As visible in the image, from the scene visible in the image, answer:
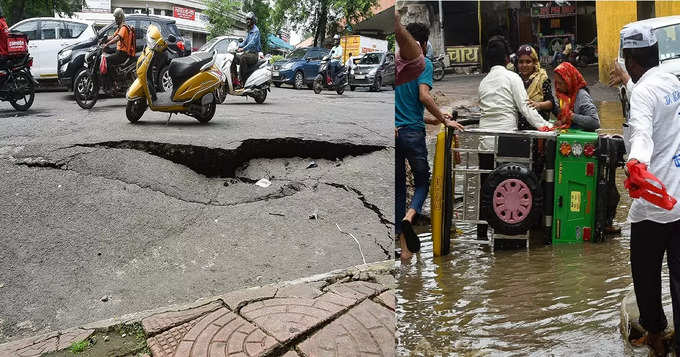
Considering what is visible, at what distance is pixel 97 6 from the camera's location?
1701 mm

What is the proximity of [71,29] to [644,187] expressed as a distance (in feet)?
5.23

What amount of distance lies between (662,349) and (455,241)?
0.92 m

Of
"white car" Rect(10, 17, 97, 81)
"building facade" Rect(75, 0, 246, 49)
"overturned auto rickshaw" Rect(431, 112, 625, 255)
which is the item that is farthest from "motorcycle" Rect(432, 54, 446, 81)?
"white car" Rect(10, 17, 97, 81)

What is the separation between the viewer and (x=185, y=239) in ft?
5.99

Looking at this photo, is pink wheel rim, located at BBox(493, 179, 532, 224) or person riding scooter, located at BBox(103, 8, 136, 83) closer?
person riding scooter, located at BBox(103, 8, 136, 83)

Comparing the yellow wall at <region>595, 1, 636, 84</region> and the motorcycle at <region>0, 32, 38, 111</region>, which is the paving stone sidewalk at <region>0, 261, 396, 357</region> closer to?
the motorcycle at <region>0, 32, 38, 111</region>

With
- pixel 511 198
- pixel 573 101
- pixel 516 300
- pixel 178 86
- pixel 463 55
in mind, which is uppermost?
pixel 463 55

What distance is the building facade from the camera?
170cm

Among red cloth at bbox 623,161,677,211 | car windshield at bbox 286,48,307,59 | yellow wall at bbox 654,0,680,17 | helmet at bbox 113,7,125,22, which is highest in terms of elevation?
yellow wall at bbox 654,0,680,17

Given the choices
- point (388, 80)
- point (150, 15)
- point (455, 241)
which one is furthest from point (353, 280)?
point (150, 15)

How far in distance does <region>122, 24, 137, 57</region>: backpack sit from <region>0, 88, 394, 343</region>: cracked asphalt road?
0.61 feet

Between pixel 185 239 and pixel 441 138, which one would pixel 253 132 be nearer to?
pixel 185 239

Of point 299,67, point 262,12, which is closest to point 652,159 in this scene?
point 299,67

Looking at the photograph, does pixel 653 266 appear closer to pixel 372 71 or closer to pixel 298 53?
pixel 372 71
